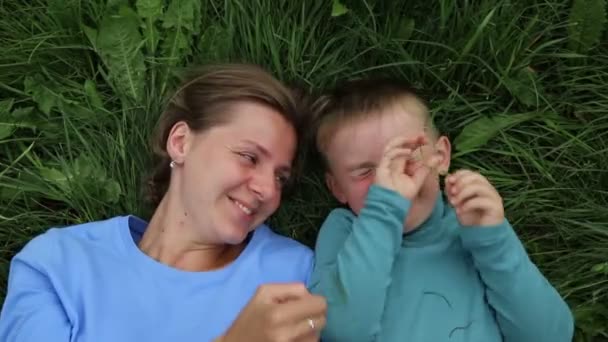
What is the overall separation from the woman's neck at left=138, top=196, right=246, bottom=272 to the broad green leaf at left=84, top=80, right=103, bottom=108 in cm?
57

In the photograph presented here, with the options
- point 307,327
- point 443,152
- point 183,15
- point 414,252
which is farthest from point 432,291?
point 183,15

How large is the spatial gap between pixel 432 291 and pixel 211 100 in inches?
30.8

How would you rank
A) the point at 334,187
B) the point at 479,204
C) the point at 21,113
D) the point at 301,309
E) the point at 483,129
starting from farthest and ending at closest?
the point at 21,113
the point at 483,129
the point at 334,187
the point at 479,204
the point at 301,309

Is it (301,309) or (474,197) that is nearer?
(301,309)

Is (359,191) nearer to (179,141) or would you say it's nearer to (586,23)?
(179,141)

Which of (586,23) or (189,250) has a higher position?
(586,23)

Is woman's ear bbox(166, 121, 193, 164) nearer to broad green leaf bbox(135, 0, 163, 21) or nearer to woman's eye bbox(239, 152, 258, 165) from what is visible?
woman's eye bbox(239, 152, 258, 165)

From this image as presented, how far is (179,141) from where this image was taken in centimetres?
211

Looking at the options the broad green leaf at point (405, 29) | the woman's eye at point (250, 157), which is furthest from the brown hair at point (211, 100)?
the broad green leaf at point (405, 29)

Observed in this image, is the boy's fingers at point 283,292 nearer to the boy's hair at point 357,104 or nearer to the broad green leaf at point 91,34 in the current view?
the boy's hair at point 357,104

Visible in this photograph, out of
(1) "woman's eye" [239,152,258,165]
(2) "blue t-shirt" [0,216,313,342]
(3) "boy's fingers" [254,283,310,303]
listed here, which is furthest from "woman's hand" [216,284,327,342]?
(1) "woman's eye" [239,152,258,165]

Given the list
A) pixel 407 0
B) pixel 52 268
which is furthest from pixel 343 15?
pixel 52 268

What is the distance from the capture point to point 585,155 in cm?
238

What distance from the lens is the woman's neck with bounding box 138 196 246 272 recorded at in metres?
2.07
